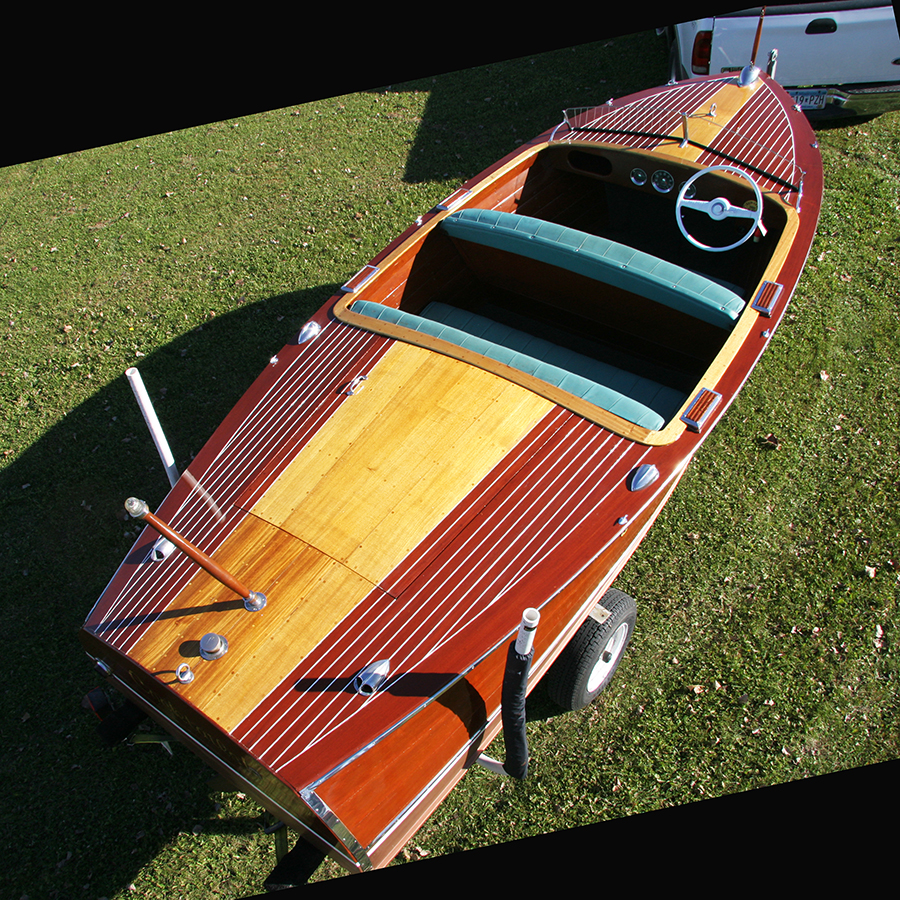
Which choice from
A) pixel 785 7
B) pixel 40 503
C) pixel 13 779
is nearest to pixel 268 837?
pixel 13 779

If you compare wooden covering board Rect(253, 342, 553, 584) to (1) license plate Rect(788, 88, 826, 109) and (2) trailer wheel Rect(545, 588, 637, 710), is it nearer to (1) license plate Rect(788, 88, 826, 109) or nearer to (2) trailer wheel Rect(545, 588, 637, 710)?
(2) trailer wheel Rect(545, 588, 637, 710)

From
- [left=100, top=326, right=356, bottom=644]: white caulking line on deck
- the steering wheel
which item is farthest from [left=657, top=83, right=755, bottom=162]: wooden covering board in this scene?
[left=100, top=326, right=356, bottom=644]: white caulking line on deck

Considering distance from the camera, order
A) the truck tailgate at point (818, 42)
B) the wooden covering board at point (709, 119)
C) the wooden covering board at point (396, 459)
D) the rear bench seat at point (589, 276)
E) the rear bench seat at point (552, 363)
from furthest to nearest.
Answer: the truck tailgate at point (818, 42) → the wooden covering board at point (709, 119) → the rear bench seat at point (589, 276) → the rear bench seat at point (552, 363) → the wooden covering board at point (396, 459)

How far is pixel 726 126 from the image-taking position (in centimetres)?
534

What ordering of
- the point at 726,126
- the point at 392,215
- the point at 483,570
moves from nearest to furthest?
the point at 483,570 → the point at 726,126 → the point at 392,215

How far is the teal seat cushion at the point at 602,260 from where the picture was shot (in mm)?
4347

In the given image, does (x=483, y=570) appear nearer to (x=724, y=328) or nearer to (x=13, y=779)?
(x=724, y=328)

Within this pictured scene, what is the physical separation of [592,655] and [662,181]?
3.42 metres

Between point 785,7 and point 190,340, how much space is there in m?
6.30

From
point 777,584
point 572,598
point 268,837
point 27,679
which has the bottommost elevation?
point 777,584

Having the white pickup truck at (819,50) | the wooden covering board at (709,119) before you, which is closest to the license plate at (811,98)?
the white pickup truck at (819,50)

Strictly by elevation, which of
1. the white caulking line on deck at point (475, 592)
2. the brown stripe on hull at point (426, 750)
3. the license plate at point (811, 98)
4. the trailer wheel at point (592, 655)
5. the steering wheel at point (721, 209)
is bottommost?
the trailer wheel at point (592, 655)

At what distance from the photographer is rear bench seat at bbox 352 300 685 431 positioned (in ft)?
12.9

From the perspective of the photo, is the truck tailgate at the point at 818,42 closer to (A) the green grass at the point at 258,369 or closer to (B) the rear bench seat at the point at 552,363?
(A) the green grass at the point at 258,369
